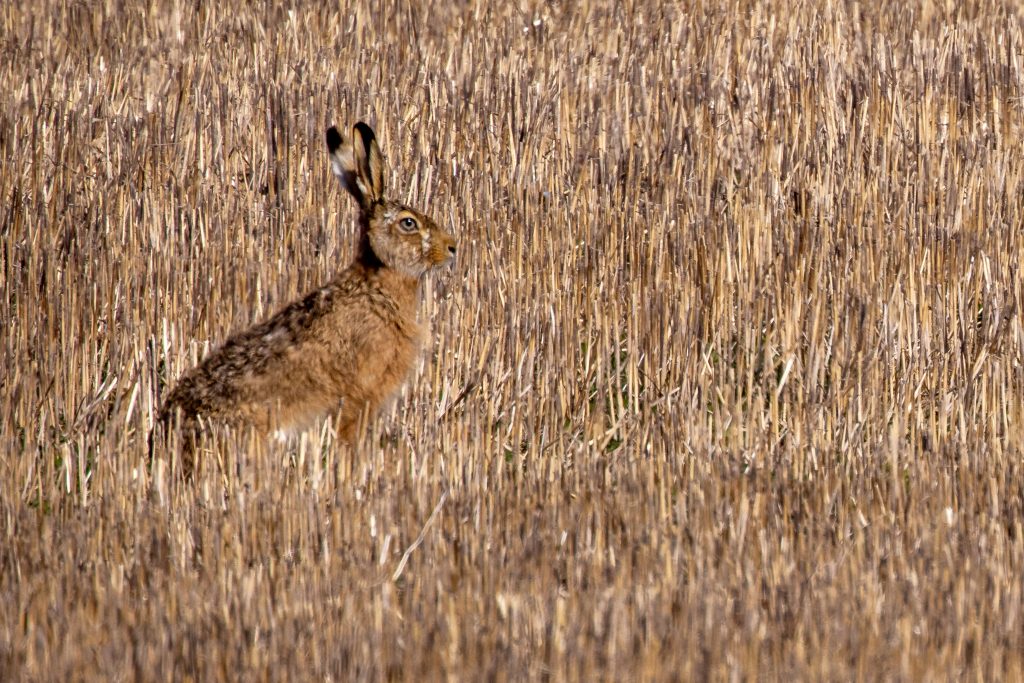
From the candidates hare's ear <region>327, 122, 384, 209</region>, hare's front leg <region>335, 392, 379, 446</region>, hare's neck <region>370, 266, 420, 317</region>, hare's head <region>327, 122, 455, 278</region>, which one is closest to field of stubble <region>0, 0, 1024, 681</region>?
hare's front leg <region>335, 392, 379, 446</region>

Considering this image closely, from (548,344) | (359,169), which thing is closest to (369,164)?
(359,169)

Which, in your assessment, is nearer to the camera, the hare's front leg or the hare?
the hare

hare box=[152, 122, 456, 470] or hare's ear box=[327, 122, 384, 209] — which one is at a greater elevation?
hare's ear box=[327, 122, 384, 209]

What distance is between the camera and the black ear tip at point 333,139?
5598 mm

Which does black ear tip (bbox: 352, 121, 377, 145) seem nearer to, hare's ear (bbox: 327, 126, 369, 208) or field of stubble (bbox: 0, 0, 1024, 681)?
hare's ear (bbox: 327, 126, 369, 208)

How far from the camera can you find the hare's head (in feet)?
18.7

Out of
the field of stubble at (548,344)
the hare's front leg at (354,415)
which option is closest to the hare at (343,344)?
the hare's front leg at (354,415)

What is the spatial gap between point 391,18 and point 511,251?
13.0 feet

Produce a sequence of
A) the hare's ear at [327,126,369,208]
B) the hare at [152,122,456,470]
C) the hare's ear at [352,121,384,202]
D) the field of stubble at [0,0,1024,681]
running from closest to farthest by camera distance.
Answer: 1. the field of stubble at [0,0,1024,681]
2. the hare at [152,122,456,470]
3. the hare's ear at [352,121,384,202]
4. the hare's ear at [327,126,369,208]

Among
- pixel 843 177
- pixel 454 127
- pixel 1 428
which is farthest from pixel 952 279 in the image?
pixel 1 428

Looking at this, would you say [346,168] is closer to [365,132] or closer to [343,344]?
[365,132]

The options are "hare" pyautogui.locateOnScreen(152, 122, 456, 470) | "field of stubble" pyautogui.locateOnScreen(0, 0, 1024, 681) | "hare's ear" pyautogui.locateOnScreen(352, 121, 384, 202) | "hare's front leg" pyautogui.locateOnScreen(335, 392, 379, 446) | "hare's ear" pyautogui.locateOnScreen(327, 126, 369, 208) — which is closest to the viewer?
"field of stubble" pyautogui.locateOnScreen(0, 0, 1024, 681)

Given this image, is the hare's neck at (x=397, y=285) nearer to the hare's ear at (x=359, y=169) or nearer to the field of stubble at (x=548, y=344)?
the hare's ear at (x=359, y=169)

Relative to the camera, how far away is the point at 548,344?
6.26 meters
